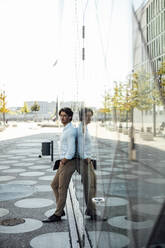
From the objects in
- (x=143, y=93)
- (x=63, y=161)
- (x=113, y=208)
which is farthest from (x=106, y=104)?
(x=63, y=161)

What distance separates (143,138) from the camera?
117 cm

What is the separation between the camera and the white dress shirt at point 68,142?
13.0 ft

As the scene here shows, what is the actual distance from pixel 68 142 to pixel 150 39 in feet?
9.70

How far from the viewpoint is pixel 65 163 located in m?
4.09

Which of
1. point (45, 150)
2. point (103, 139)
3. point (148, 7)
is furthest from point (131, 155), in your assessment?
point (45, 150)

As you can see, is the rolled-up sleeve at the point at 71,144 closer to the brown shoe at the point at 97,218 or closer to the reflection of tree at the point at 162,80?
the brown shoe at the point at 97,218

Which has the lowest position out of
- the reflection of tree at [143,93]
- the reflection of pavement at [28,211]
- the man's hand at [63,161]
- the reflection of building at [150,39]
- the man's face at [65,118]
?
the reflection of pavement at [28,211]

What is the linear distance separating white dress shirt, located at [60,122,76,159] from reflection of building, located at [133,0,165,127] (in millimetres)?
2720

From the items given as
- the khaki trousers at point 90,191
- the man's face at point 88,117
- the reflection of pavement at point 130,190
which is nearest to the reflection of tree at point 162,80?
the reflection of pavement at point 130,190

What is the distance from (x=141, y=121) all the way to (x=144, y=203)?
0.29m

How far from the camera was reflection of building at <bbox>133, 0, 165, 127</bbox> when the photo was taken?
3.23 ft

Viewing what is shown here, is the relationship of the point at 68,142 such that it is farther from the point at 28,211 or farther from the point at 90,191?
the point at 28,211

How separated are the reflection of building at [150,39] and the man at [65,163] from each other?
9.02ft

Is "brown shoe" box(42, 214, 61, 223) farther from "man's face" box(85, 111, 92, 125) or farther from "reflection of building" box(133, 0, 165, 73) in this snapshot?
"reflection of building" box(133, 0, 165, 73)
